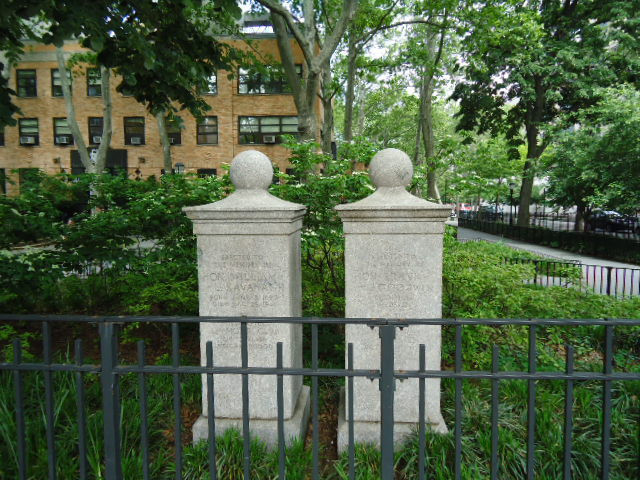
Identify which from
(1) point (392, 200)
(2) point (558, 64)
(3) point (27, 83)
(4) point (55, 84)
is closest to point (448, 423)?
(1) point (392, 200)

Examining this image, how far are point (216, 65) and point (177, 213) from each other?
76.7 inches

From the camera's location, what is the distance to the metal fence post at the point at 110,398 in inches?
91.0

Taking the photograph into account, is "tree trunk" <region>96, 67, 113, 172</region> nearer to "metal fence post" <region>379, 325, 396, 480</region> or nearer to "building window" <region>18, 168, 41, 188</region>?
"building window" <region>18, 168, 41, 188</region>

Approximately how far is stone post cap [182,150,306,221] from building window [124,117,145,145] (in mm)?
27844

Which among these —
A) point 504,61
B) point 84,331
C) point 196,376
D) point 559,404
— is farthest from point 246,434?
point 504,61

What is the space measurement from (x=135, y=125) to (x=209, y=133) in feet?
16.9

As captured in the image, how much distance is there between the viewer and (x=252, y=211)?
11.3 feet

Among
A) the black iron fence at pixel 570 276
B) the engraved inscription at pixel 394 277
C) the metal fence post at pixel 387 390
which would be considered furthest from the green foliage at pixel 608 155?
the metal fence post at pixel 387 390

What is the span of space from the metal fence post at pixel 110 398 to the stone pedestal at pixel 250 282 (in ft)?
3.89

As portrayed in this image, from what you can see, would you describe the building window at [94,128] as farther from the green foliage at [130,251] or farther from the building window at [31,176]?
the green foliage at [130,251]

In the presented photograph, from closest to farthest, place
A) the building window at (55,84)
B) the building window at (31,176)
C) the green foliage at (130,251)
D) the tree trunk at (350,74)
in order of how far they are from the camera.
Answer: the green foliage at (130,251) < the building window at (31,176) < the tree trunk at (350,74) < the building window at (55,84)

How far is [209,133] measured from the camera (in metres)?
28.2

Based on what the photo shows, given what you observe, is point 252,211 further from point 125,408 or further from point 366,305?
point 125,408

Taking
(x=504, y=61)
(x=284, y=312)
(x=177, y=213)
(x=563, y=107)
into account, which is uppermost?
(x=504, y=61)
